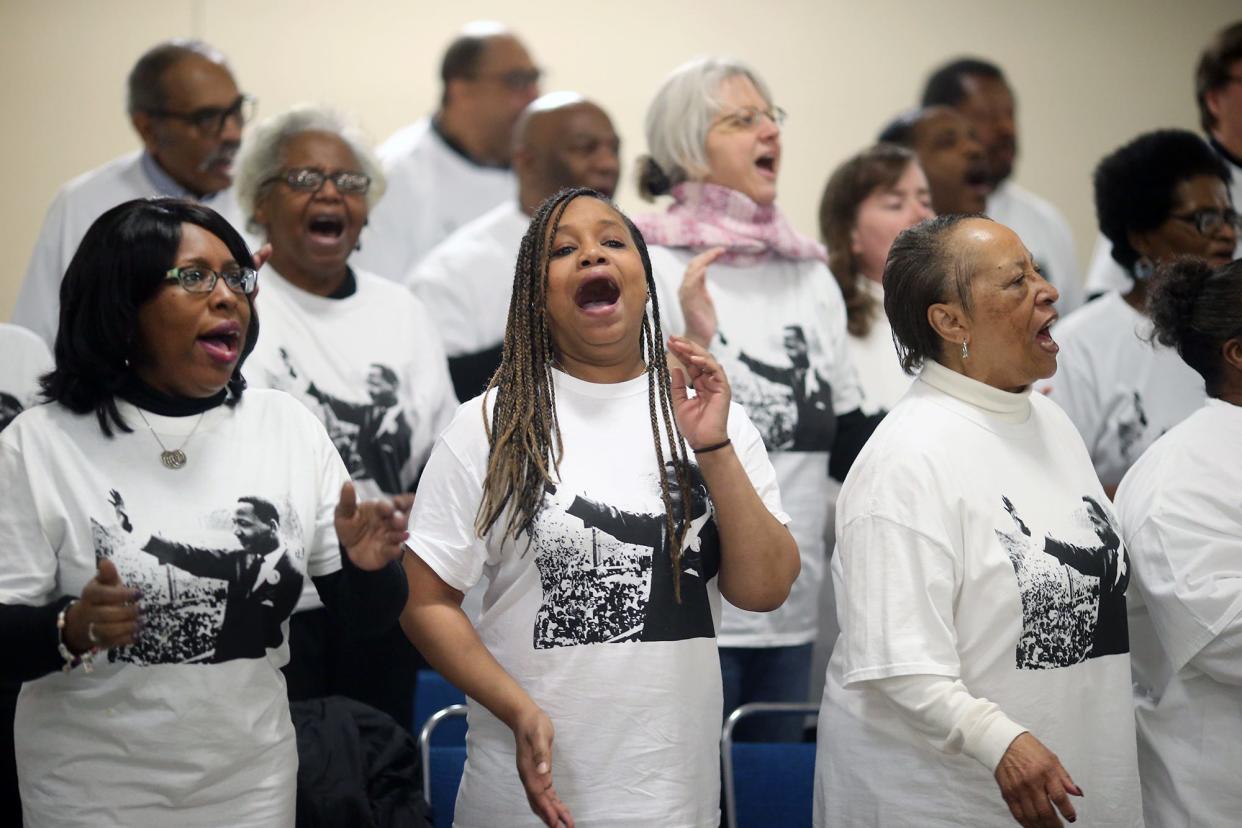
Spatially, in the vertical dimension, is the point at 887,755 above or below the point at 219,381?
below

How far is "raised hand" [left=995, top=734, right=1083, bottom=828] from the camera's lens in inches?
77.3

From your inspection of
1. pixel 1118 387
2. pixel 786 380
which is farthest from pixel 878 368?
pixel 1118 387

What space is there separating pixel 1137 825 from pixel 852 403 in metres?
1.15

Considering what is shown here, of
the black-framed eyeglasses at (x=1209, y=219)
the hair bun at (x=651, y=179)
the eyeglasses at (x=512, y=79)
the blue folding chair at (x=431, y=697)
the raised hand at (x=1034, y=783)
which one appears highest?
the eyeglasses at (x=512, y=79)

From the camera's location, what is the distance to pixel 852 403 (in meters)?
3.15

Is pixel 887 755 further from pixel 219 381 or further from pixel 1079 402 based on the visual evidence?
pixel 1079 402

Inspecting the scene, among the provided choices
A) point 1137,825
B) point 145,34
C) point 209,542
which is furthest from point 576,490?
point 145,34

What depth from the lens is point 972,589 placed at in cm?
215

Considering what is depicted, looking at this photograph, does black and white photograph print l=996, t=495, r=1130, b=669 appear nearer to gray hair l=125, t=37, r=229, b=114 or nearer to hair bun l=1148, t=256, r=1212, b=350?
hair bun l=1148, t=256, r=1212, b=350

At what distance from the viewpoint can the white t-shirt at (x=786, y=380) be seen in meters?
3.00

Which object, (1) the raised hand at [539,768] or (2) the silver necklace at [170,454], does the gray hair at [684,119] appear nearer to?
(2) the silver necklace at [170,454]

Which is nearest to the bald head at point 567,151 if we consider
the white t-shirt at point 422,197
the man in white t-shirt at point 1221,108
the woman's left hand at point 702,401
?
the white t-shirt at point 422,197

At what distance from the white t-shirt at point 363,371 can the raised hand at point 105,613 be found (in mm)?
878

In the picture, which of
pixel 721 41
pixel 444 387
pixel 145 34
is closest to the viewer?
pixel 444 387
